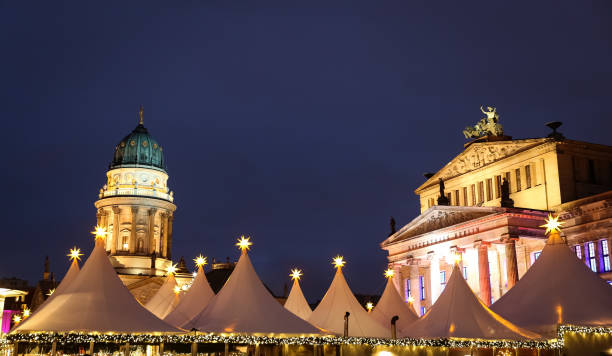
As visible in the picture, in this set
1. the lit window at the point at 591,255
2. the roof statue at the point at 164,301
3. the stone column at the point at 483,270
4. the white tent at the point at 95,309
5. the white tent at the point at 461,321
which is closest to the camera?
the white tent at the point at 95,309

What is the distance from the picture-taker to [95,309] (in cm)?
2445

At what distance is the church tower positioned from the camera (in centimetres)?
8481

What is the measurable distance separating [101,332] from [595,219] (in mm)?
32846

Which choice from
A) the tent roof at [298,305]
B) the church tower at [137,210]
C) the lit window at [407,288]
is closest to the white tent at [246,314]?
the tent roof at [298,305]

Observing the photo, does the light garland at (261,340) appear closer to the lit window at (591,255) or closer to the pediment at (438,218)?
the lit window at (591,255)

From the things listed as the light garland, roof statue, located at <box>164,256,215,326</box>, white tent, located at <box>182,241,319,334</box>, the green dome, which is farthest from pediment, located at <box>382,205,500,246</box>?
the green dome

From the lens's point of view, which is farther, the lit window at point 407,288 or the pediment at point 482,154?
the lit window at point 407,288

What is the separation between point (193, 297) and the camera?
39.4 m

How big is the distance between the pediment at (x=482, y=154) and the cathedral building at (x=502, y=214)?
0.27 feet

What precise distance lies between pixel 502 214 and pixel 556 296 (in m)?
15.9

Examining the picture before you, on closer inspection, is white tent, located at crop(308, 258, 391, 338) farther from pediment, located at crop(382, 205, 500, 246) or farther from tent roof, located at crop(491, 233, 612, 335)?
pediment, located at crop(382, 205, 500, 246)

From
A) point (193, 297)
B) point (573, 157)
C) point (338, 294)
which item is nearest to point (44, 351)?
point (193, 297)

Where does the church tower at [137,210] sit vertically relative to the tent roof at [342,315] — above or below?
above

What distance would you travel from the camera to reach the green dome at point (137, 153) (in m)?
88.3
